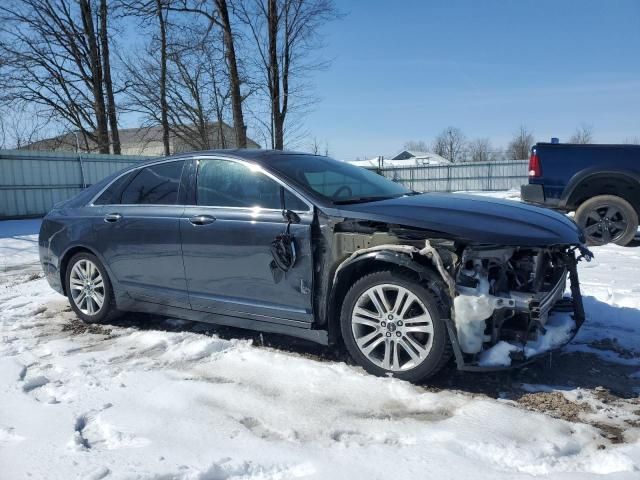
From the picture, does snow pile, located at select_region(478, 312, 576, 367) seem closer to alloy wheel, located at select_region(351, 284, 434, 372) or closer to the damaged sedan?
the damaged sedan

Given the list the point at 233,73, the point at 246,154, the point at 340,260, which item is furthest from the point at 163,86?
the point at 340,260

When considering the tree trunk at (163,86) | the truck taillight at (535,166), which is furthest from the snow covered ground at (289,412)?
the tree trunk at (163,86)

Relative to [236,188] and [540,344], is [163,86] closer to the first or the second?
[236,188]

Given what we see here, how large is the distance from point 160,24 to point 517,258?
1888 cm

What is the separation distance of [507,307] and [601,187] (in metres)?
5.71

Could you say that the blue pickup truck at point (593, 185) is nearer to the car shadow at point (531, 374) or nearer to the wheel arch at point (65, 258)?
the car shadow at point (531, 374)

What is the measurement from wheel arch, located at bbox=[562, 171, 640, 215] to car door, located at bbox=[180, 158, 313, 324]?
5.62 m

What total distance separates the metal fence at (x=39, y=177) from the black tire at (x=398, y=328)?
1497 cm

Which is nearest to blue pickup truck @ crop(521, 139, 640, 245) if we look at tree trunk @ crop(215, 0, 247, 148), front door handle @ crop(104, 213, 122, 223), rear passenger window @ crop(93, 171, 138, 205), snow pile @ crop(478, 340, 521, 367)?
snow pile @ crop(478, 340, 521, 367)

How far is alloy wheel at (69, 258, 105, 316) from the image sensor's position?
4707mm

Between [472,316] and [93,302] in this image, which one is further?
[93,302]

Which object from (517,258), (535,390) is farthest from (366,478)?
(517,258)

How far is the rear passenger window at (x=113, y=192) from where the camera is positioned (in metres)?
4.69

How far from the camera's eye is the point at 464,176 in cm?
2869
